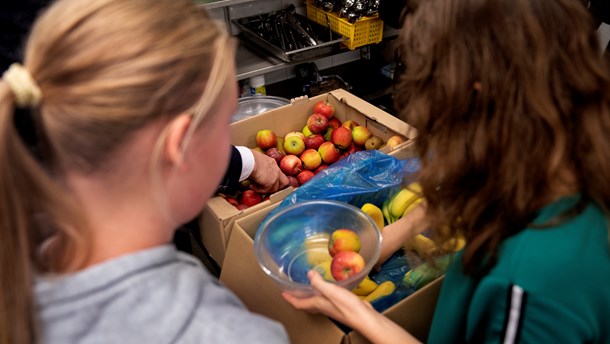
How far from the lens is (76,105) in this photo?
1.94ft

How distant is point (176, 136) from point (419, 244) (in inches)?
34.6

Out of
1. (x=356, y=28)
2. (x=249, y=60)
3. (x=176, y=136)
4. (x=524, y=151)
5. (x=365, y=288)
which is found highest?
(x=176, y=136)

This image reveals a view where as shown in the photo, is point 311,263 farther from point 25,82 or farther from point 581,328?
point 25,82

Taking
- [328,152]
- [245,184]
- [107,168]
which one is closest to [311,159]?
[328,152]

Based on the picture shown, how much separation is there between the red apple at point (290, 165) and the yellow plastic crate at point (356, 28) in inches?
28.9

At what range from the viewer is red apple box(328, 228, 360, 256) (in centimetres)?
123

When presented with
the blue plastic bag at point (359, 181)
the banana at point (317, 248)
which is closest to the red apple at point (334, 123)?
the blue plastic bag at point (359, 181)

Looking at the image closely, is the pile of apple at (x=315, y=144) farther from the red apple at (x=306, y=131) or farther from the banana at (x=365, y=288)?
the banana at (x=365, y=288)

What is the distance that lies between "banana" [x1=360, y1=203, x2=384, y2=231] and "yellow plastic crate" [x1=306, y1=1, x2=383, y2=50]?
105 cm

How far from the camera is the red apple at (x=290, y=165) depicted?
69.9 inches

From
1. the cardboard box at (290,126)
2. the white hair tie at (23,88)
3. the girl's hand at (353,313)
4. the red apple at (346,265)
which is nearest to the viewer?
the white hair tie at (23,88)

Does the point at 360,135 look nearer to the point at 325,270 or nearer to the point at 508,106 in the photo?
the point at 325,270

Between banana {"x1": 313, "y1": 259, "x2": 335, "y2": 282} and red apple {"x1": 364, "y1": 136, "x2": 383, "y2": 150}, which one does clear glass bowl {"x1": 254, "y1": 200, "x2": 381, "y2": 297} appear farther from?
red apple {"x1": 364, "y1": 136, "x2": 383, "y2": 150}

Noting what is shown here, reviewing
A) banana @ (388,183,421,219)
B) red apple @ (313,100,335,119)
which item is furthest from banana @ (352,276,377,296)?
red apple @ (313,100,335,119)
